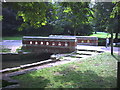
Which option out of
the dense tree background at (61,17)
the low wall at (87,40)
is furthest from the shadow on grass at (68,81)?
the low wall at (87,40)

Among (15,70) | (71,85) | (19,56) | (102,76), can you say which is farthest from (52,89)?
(19,56)

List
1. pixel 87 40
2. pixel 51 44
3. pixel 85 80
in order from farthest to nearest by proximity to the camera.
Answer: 1. pixel 87 40
2. pixel 51 44
3. pixel 85 80

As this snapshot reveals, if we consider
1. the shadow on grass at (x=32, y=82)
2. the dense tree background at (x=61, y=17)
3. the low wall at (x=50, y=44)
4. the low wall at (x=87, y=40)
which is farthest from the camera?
the low wall at (x=87, y=40)

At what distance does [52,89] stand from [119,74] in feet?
6.33

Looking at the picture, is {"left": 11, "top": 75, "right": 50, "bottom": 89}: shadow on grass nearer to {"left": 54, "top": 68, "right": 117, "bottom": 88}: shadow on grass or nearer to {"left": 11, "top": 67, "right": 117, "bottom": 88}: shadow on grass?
{"left": 11, "top": 67, "right": 117, "bottom": 88}: shadow on grass

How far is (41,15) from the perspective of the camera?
691cm

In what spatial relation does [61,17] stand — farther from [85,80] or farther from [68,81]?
[68,81]

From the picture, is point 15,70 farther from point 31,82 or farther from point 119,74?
point 119,74

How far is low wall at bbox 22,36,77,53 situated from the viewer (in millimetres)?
13800

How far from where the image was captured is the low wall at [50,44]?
13800 mm

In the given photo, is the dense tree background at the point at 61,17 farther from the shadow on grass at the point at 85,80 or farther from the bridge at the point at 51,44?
the shadow on grass at the point at 85,80

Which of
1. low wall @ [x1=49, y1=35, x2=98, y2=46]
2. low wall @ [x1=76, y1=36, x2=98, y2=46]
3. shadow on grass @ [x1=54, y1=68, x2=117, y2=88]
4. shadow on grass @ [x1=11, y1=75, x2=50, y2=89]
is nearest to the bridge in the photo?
low wall @ [x1=49, y1=35, x2=98, y2=46]

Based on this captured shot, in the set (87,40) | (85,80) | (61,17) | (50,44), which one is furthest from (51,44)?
(61,17)

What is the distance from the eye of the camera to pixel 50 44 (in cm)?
1507
